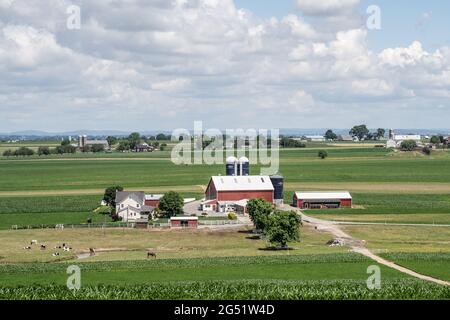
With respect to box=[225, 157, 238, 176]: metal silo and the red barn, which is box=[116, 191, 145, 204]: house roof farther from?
box=[225, 157, 238, 176]: metal silo

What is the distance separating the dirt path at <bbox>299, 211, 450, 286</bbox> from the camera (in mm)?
41344

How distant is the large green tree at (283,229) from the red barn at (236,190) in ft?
85.3

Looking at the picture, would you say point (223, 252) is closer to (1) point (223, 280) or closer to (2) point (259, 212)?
(2) point (259, 212)

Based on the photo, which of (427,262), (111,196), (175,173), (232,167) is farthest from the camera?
(175,173)

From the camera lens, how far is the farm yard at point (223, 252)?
3344 centimetres

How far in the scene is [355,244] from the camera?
2183 inches

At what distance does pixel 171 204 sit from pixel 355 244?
81.3 ft

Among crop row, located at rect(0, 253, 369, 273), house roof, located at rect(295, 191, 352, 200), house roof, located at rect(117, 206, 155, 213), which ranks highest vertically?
house roof, located at rect(295, 191, 352, 200)

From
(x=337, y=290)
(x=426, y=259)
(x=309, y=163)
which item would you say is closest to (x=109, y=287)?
(x=337, y=290)

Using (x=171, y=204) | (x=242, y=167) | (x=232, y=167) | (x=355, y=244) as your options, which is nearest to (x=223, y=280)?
(x=355, y=244)

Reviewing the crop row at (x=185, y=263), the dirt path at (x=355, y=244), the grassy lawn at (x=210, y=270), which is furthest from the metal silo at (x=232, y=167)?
the grassy lawn at (x=210, y=270)

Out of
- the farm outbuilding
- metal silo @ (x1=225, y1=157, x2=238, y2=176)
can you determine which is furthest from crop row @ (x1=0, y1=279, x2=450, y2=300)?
metal silo @ (x1=225, y1=157, x2=238, y2=176)
